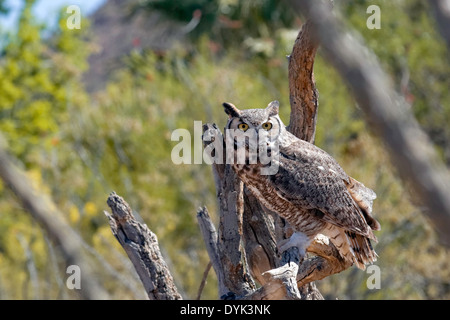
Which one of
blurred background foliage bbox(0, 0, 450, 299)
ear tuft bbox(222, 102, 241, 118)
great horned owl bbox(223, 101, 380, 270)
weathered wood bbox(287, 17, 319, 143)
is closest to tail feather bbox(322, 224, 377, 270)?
great horned owl bbox(223, 101, 380, 270)

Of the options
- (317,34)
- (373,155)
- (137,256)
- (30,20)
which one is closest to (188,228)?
(373,155)

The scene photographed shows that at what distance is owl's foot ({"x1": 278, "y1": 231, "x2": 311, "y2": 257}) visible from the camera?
353 centimetres

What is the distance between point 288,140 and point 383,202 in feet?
18.3

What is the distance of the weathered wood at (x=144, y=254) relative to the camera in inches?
149

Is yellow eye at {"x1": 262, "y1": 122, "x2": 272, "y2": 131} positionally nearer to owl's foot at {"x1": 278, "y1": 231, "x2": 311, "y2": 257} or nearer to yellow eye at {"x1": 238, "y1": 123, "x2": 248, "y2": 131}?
yellow eye at {"x1": 238, "y1": 123, "x2": 248, "y2": 131}

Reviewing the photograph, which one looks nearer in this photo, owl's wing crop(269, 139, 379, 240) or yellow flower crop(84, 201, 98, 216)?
owl's wing crop(269, 139, 379, 240)

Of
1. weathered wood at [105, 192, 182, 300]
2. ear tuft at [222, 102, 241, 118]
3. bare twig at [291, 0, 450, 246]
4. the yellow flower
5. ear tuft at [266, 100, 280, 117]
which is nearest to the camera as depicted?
bare twig at [291, 0, 450, 246]

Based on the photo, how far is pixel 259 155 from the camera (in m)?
3.63

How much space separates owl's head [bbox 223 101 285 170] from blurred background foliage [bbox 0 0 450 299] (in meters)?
1.63

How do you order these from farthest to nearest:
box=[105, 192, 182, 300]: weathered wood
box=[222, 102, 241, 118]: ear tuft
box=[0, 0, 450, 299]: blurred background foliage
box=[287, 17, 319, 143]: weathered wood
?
box=[0, 0, 450, 299]: blurred background foliage < box=[287, 17, 319, 143]: weathered wood < box=[105, 192, 182, 300]: weathered wood < box=[222, 102, 241, 118]: ear tuft

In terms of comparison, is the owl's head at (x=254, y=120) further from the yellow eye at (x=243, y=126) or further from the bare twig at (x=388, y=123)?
the bare twig at (x=388, y=123)

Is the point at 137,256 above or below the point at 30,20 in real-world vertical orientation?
below

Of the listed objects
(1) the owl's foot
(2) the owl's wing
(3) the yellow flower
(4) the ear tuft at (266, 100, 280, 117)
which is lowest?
(1) the owl's foot
